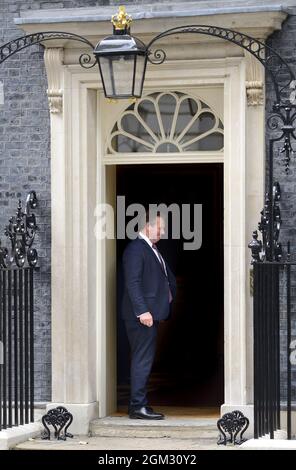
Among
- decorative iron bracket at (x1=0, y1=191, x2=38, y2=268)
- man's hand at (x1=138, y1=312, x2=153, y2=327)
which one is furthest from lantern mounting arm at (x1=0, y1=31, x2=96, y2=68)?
man's hand at (x1=138, y1=312, x2=153, y2=327)

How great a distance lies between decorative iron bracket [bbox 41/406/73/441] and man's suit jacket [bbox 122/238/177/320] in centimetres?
108

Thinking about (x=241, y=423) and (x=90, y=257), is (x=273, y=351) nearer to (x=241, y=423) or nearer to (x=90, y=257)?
(x=241, y=423)

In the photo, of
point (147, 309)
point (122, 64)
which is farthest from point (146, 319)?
point (122, 64)

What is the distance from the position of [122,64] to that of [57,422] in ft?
11.3

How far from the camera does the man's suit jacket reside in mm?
13719

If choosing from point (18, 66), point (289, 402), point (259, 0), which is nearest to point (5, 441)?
point (289, 402)

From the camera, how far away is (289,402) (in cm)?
1218

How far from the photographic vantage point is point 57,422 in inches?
526

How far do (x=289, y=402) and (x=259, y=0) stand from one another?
11.3 feet

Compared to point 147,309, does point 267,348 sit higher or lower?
lower

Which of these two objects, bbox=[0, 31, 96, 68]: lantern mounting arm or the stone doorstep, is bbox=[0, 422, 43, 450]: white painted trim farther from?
bbox=[0, 31, 96, 68]: lantern mounting arm

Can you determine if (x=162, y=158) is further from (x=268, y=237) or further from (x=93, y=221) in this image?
(x=268, y=237)

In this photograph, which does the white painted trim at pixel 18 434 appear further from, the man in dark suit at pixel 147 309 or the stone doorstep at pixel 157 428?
the man in dark suit at pixel 147 309

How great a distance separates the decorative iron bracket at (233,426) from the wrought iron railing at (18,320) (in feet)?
5.38
